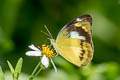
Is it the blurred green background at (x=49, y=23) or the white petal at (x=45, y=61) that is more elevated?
the white petal at (x=45, y=61)

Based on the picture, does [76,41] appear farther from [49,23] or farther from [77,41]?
[49,23]

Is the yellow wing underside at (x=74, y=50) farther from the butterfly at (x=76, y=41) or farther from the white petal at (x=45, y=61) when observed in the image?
the white petal at (x=45, y=61)

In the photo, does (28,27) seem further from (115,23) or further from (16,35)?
(115,23)

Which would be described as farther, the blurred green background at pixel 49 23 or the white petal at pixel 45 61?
the blurred green background at pixel 49 23

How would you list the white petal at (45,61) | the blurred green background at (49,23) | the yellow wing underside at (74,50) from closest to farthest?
1. the white petal at (45,61)
2. the yellow wing underside at (74,50)
3. the blurred green background at (49,23)

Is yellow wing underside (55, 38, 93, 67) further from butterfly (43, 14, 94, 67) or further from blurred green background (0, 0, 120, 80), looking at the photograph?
blurred green background (0, 0, 120, 80)

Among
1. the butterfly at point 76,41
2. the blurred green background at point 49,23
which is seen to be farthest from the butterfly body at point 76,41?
the blurred green background at point 49,23

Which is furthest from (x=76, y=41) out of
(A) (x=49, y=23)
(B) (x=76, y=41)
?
(A) (x=49, y=23)

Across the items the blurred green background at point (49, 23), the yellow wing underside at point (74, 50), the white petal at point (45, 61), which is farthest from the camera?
the blurred green background at point (49, 23)

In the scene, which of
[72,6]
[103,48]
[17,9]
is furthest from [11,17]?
[103,48]
